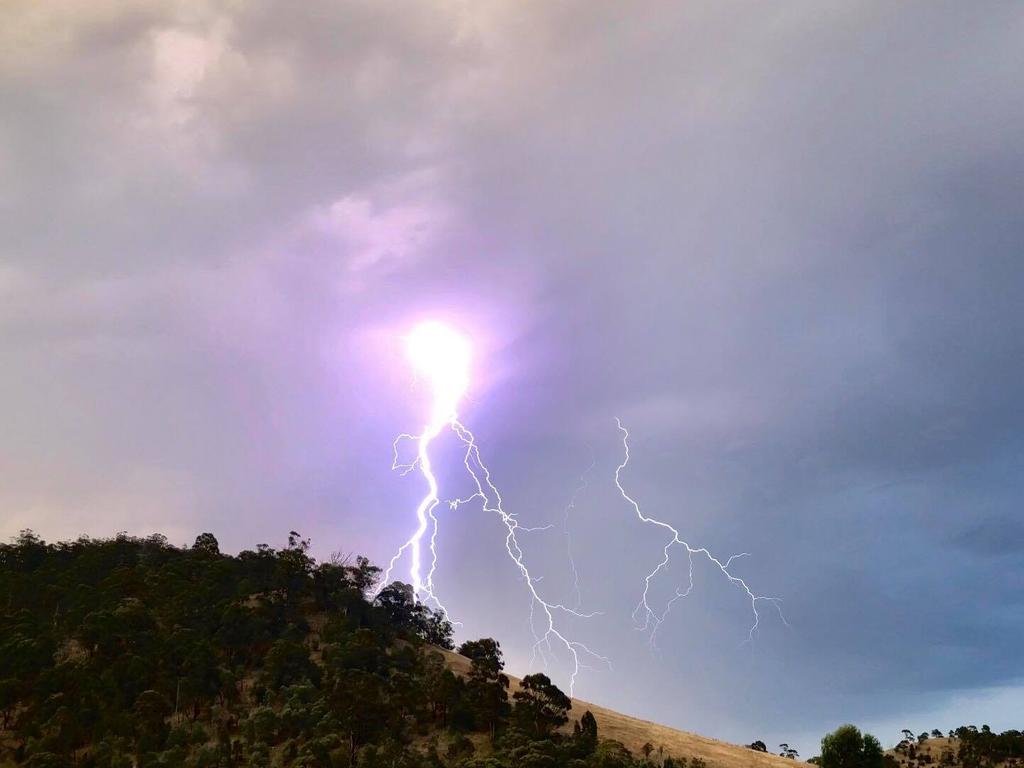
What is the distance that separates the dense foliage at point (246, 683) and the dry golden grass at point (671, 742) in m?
4.51

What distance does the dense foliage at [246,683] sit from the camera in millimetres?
61250

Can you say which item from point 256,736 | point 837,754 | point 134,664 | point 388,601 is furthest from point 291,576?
point 837,754

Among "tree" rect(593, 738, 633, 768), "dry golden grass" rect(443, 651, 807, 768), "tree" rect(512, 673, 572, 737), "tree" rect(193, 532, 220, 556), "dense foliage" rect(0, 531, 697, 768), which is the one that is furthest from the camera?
"tree" rect(193, 532, 220, 556)

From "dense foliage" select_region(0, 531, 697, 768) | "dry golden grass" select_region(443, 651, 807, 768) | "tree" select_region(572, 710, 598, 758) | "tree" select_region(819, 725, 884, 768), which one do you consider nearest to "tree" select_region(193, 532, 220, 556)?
"dense foliage" select_region(0, 531, 697, 768)

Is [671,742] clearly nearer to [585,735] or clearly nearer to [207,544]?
[585,735]

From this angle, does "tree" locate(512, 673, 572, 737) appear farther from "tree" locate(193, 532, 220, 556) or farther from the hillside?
"tree" locate(193, 532, 220, 556)

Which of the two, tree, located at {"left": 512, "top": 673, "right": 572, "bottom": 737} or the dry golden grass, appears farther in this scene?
the dry golden grass

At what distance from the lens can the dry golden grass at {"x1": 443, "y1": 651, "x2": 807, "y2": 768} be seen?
71562 millimetres

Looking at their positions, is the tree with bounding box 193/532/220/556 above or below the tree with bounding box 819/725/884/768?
above

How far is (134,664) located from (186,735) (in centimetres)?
1031

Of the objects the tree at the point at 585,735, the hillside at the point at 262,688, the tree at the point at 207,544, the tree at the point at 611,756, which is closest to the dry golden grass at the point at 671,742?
the hillside at the point at 262,688

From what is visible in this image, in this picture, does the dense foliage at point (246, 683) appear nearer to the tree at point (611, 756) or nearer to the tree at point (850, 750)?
the tree at point (611, 756)

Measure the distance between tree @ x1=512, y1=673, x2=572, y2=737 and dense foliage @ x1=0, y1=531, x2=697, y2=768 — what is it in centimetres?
21

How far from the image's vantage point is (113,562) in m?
98.1
